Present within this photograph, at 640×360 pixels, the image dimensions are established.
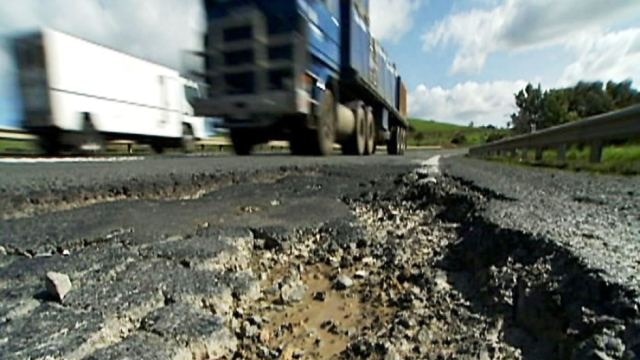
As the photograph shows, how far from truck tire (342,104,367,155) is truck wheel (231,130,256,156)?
2315mm

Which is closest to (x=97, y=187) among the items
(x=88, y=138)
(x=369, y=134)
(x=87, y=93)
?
(x=88, y=138)

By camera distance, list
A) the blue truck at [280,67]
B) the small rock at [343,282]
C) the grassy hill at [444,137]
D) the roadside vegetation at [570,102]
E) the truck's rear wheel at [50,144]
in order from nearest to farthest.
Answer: the small rock at [343,282], the blue truck at [280,67], the truck's rear wheel at [50,144], the roadside vegetation at [570,102], the grassy hill at [444,137]

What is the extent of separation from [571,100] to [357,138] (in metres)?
34.5

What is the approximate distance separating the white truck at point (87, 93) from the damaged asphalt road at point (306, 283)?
20.2 feet

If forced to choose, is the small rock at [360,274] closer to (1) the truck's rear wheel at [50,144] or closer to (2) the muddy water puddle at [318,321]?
(2) the muddy water puddle at [318,321]

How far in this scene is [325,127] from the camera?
8.83 meters

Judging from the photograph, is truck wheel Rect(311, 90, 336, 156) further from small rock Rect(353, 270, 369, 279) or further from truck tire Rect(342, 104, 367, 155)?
small rock Rect(353, 270, 369, 279)

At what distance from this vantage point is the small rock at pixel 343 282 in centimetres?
177

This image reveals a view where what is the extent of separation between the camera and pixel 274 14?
7680 mm

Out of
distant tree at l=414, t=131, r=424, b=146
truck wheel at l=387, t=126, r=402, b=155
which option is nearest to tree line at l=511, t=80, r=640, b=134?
distant tree at l=414, t=131, r=424, b=146

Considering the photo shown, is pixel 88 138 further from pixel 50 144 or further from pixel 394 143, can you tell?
pixel 394 143

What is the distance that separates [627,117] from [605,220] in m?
3.80

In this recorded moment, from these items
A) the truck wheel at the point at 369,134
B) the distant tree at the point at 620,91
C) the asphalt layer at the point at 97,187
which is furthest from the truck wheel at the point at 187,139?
the distant tree at the point at 620,91

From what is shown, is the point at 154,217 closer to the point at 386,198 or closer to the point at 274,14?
the point at 386,198
